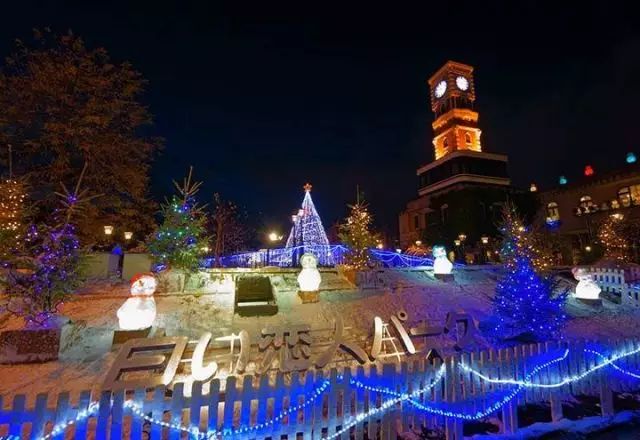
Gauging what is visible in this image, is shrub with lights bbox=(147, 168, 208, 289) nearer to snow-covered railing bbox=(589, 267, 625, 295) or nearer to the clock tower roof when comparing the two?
snow-covered railing bbox=(589, 267, 625, 295)

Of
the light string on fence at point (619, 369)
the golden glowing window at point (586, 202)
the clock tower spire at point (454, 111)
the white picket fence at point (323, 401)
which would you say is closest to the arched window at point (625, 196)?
the golden glowing window at point (586, 202)

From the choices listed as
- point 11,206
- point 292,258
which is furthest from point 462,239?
point 11,206

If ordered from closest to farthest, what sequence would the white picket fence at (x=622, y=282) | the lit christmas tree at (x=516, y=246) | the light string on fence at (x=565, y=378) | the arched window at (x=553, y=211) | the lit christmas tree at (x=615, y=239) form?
the light string on fence at (x=565, y=378) → the lit christmas tree at (x=516, y=246) → the white picket fence at (x=622, y=282) → the lit christmas tree at (x=615, y=239) → the arched window at (x=553, y=211)

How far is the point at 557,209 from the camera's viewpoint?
38.3 meters

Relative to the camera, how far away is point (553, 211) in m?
38.8

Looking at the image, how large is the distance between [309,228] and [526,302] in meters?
14.3

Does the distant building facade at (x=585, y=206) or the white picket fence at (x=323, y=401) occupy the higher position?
the distant building facade at (x=585, y=206)

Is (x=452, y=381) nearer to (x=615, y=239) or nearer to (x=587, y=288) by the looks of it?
(x=587, y=288)

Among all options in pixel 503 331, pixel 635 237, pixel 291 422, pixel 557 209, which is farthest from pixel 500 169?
pixel 291 422

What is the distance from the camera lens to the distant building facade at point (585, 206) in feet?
101

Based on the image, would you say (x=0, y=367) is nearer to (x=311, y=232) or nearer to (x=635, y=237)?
(x=311, y=232)

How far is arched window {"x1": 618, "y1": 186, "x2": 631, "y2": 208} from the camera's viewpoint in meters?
31.0

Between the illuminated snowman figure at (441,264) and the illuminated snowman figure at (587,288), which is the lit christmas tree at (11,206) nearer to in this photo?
the illuminated snowman figure at (441,264)

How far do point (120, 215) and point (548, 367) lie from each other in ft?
68.8
